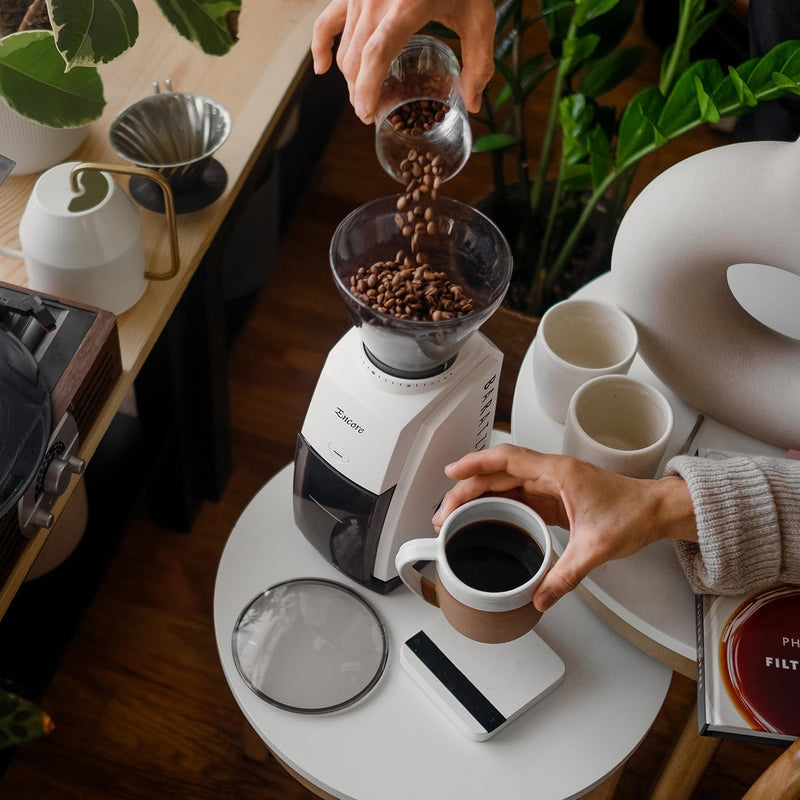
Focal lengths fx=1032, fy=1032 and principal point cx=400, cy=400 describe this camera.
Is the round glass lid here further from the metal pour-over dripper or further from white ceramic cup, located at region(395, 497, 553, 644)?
the metal pour-over dripper

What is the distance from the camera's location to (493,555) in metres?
1.02

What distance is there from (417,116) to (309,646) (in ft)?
2.00

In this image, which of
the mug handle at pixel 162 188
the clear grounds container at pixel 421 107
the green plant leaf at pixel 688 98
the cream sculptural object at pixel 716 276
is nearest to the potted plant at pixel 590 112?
the green plant leaf at pixel 688 98

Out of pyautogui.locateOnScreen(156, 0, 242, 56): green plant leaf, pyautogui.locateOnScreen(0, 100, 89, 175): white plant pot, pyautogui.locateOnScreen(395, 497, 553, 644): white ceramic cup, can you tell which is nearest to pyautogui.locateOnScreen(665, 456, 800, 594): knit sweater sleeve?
pyautogui.locateOnScreen(395, 497, 553, 644): white ceramic cup

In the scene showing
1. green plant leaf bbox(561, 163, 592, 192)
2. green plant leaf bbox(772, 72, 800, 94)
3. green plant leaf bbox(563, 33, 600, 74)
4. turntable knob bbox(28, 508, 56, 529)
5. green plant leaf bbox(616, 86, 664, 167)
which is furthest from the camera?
green plant leaf bbox(561, 163, 592, 192)

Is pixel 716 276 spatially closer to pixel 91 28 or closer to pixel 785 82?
pixel 785 82

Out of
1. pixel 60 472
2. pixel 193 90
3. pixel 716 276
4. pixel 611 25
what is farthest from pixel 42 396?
pixel 611 25

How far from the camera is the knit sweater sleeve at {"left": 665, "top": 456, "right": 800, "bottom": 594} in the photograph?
3.27 feet

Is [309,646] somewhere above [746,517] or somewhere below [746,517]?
below

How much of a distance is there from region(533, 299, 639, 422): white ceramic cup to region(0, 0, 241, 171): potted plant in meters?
0.52

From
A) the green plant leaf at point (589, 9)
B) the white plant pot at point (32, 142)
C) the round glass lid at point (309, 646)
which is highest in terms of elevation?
the green plant leaf at point (589, 9)

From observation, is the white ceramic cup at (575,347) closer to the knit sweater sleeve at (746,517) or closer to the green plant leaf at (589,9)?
the knit sweater sleeve at (746,517)

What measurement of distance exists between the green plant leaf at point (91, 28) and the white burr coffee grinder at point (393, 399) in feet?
1.05

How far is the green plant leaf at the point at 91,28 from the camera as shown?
2.45ft
